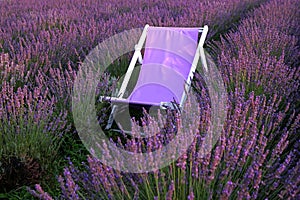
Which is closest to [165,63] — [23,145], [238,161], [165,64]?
[165,64]

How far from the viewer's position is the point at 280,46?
3.45m

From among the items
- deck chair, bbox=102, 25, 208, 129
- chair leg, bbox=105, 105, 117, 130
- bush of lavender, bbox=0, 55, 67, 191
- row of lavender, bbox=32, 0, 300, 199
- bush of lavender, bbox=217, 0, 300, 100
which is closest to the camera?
row of lavender, bbox=32, 0, 300, 199

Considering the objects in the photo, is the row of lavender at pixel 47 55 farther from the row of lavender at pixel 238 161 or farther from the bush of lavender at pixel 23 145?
the row of lavender at pixel 238 161

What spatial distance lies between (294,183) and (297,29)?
3.23 metres

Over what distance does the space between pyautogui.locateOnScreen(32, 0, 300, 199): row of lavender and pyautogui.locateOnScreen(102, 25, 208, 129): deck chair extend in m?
0.38

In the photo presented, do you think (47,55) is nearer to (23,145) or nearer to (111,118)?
(111,118)

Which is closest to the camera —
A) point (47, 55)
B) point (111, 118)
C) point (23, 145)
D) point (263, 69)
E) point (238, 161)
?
point (238, 161)

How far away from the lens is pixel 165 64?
3543 mm

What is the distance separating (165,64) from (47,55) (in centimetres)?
100

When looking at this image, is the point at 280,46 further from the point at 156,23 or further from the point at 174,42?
the point at 156,23

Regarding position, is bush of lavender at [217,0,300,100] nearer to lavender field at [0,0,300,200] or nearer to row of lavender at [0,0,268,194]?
lavender field at [0,0,300,200]

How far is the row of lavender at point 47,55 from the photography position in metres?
2.28

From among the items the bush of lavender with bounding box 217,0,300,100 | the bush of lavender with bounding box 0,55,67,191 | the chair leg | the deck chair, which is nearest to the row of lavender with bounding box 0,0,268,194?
the bush of lavender with bounding box 0,55,67,191

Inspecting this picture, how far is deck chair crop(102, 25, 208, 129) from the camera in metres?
3.27
